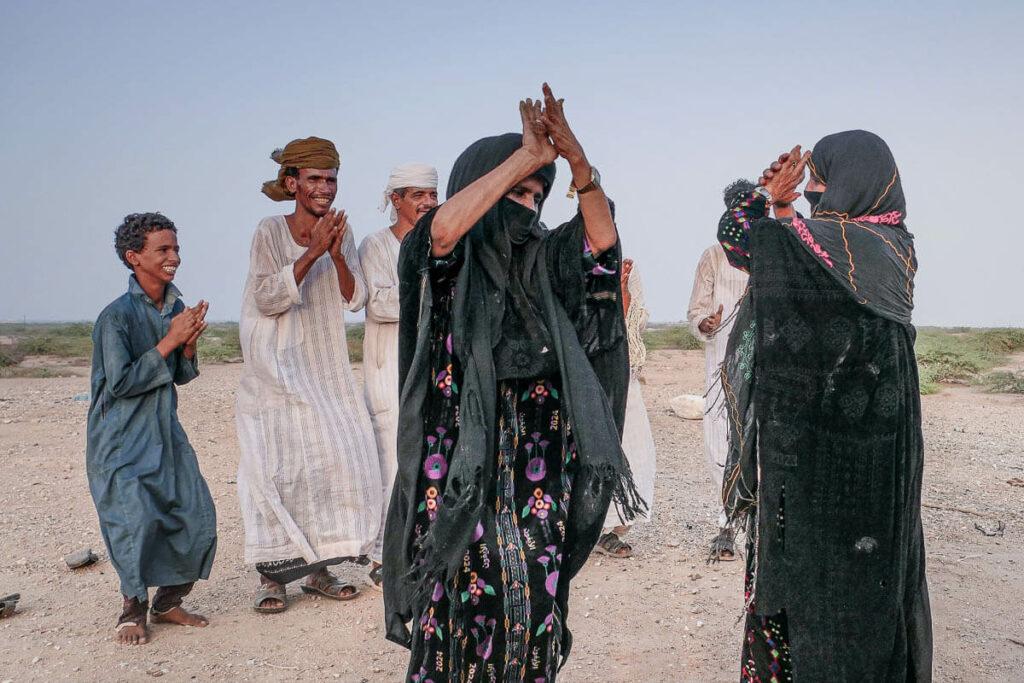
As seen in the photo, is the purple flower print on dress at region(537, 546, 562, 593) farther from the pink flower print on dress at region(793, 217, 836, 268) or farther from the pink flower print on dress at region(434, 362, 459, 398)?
the pink flower print on dress at region(793, 217, 836, 268)

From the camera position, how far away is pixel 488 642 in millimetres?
3330

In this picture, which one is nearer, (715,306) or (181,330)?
(181,330)

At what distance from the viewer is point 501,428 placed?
11.1 feet

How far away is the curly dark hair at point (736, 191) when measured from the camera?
12.2ft

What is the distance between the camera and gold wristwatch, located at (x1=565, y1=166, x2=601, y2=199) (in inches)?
125

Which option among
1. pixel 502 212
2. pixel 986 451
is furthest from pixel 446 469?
pixel 986 451

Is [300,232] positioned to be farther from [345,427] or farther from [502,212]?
[502,212]

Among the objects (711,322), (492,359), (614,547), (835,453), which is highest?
(711,322)

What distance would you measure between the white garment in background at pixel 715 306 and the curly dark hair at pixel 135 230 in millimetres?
3545

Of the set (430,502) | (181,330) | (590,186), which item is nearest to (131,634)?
(181,330)

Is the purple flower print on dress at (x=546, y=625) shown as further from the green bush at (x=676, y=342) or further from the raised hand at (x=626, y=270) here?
the green bush at (x=676, y=342)

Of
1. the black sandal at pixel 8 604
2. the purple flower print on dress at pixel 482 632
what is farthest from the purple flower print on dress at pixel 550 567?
the black sandal at pixel 8 604

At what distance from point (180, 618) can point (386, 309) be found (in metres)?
2.15

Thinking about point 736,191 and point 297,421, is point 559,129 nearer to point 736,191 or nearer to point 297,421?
point 736,191
